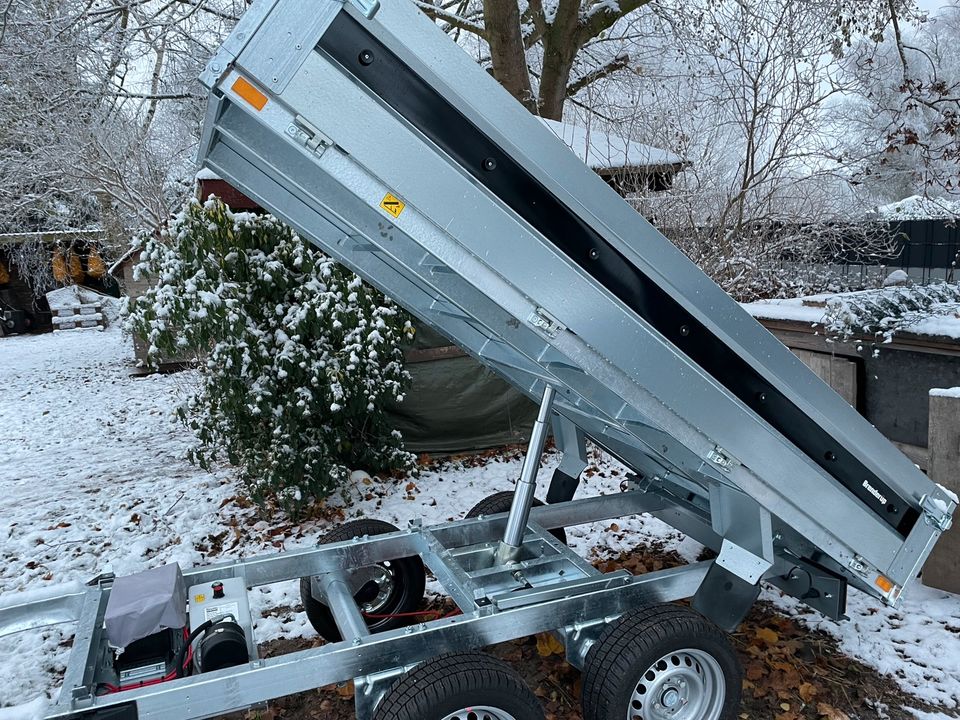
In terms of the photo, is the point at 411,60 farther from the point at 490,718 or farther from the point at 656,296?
the point at 490,718

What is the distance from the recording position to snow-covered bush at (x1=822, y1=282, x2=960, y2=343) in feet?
14.5

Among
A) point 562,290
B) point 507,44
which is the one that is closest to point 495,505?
point 562,290

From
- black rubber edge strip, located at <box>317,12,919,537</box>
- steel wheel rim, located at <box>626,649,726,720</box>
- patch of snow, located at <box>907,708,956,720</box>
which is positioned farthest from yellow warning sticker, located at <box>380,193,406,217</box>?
patch of snow, located at <box>907,708,956,720</box>

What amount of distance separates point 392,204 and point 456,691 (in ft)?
5.25

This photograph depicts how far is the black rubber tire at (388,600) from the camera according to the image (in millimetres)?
3592

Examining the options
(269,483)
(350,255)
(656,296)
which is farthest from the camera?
(269,483)

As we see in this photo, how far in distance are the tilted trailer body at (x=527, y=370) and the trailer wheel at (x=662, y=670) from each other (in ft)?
0.03

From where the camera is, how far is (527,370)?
10.0 ft

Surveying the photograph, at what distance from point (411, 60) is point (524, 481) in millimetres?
1955

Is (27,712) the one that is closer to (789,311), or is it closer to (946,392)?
(946,392)

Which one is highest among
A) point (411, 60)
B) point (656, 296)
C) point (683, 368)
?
point (411, 60)

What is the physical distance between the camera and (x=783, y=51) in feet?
24.1

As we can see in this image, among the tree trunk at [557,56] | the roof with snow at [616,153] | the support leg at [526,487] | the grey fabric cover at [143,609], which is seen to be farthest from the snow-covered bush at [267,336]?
the tree trunk at [557,56]

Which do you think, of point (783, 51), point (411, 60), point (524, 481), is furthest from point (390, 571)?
point (783, 51)
